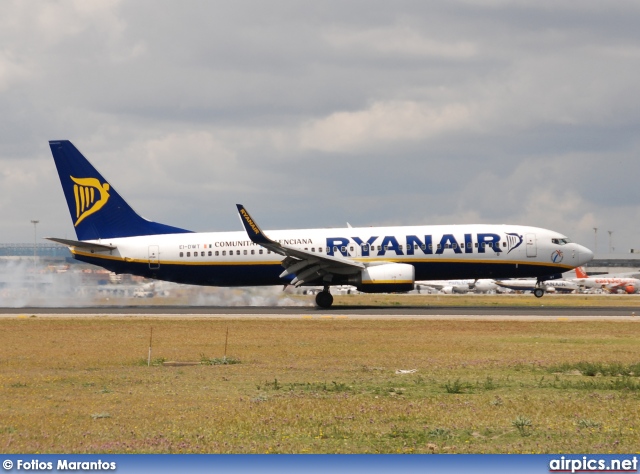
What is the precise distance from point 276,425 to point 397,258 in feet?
125

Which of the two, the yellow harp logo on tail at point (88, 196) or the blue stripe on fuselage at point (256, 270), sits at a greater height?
the yellow harp logo on tail at point (88, 196)

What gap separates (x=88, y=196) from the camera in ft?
190

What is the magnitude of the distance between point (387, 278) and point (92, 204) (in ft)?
65.9

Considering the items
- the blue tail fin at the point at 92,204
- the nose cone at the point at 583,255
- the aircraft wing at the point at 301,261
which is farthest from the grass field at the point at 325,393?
the blue tail fin at the point at 92,204

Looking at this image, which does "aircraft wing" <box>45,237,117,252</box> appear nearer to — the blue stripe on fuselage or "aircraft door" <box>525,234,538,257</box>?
the blue stripe on fuselage

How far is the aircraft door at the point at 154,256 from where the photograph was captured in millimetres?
56656

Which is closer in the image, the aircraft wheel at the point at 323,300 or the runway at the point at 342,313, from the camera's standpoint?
the runway at the point at 342,313

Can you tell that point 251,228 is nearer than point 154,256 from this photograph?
Yes

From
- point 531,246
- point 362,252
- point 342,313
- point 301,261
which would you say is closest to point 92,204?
point 301,261

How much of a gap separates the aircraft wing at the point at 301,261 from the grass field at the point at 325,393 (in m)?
14.9

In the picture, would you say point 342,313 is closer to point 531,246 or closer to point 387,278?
point 387,278

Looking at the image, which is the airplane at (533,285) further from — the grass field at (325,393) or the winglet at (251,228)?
the grass field at (325,393)

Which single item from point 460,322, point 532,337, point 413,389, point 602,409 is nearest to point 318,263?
point 460,322

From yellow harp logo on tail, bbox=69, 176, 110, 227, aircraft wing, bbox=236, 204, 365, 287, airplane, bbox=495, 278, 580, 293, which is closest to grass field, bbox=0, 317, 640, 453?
aircraft wing, bbox=236, 204, 365, 287
